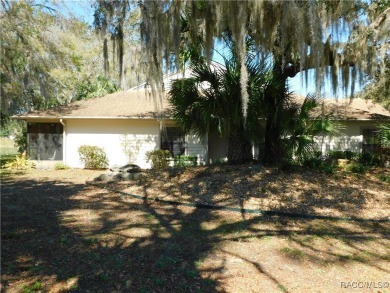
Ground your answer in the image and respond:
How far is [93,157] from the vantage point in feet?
48.9

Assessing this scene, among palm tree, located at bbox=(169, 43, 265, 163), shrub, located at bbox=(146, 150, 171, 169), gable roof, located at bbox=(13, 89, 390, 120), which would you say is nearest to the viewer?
palm tree, located at bbox=(169, 43, 265, 163)

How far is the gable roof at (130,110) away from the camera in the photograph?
14.7 m

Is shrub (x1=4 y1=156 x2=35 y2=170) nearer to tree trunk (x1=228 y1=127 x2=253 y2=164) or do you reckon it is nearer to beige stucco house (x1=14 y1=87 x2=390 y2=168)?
beige stucco house (x1=14 y1=87 x2=390 y2=168)

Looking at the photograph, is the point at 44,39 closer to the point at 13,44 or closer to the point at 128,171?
the point at 13,44

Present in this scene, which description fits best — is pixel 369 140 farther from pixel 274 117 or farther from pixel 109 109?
pixel 109 109

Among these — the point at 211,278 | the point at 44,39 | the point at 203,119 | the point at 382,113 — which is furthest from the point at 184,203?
the point at 382,113

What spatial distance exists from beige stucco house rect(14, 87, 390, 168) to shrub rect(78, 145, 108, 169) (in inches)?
11.9

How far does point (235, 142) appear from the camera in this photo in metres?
9.47

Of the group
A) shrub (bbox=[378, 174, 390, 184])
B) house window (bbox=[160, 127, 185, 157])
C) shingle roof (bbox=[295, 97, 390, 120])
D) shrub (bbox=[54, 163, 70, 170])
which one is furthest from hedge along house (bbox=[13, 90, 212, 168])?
shrub (bbox=[378, 174, 390, 184])

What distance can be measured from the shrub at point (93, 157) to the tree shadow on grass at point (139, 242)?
7001 mm

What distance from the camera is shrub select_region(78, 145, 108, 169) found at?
1490cm

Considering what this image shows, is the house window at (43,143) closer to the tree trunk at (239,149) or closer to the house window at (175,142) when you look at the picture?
the house window at (175,142)

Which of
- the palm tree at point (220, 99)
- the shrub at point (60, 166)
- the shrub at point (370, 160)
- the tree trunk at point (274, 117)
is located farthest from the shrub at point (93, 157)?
the shrub at point (370, 160)

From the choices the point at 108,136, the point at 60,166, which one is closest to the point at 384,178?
the point at 108,136
